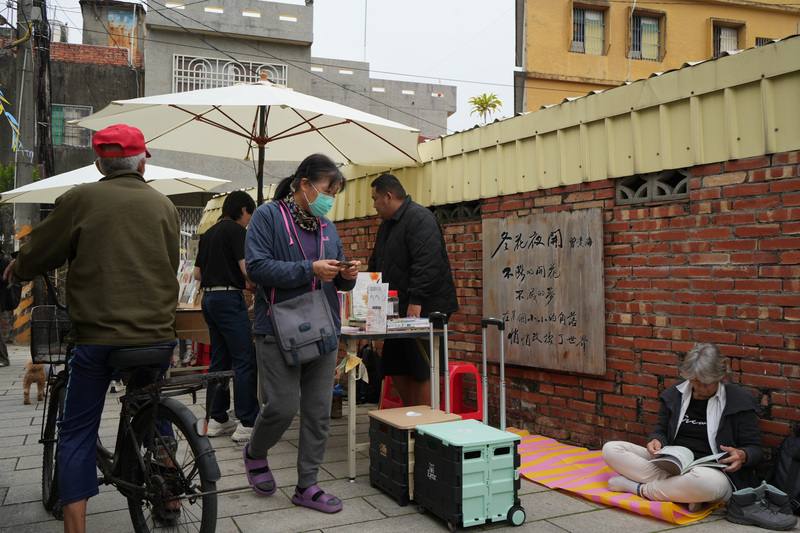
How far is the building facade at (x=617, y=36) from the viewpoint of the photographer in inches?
790

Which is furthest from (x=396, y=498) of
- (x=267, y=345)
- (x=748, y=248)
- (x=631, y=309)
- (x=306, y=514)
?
(x=748, y=248)

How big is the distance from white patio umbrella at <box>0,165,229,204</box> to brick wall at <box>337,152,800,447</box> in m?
4.51

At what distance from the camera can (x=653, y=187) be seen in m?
4.68

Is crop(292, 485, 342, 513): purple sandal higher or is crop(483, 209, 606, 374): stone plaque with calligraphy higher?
crop(483, 209, 606, 374): stone plaque with calligraphy

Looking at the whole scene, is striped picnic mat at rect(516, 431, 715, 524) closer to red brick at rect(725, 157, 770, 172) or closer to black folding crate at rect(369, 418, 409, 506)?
black folding crate at rect(369, 418, 409, 506)

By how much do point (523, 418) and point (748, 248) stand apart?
2.40 metres

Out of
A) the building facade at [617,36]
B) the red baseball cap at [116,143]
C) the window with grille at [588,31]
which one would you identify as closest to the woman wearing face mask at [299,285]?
the red baseball cap at [116,143]

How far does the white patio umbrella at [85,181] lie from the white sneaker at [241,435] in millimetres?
3261

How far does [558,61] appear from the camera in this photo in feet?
66.4

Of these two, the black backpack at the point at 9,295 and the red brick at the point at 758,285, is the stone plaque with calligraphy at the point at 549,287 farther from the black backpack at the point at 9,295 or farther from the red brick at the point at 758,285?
the black backpack at the point at 9,295

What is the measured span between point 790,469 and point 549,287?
7.03ft

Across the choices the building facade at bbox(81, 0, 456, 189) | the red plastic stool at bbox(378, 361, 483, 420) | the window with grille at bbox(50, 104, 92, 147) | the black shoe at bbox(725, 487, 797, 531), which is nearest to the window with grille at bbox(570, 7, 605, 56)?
the building facade at bbox(81, 0, 456, 189)

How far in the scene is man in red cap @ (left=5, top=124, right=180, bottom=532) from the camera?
293 cm

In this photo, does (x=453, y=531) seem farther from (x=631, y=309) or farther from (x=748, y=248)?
(x=748, y=248)
